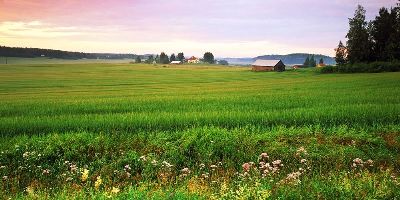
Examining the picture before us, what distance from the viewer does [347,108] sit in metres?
20.1

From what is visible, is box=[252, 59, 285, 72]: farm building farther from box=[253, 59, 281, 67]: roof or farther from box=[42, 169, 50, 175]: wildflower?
box=[42, 169, 50, 175]: wildflower

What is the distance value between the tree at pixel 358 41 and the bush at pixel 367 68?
8.49 m

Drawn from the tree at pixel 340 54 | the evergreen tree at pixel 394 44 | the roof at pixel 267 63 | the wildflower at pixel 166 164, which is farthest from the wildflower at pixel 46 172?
the roof at pixel 267 63

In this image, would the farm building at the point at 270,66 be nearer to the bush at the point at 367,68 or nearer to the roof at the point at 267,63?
the roof at the point at 267,63

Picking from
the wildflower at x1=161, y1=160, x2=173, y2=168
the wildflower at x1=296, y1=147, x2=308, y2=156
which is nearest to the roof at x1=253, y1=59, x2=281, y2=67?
the wildflower at x1=296, y1=147, x2=308, y2=156

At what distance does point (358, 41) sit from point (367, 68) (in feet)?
43.9

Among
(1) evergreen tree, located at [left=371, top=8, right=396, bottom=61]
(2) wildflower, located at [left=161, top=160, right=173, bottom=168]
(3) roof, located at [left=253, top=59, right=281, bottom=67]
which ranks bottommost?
(2) wildflower, located at [left=161, top=160, right=173, bottom=168]

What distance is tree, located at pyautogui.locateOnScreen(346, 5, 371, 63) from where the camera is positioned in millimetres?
88031

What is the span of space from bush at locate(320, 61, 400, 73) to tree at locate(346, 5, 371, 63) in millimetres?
8487

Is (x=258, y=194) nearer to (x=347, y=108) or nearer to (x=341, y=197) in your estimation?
(x=341, y=197)

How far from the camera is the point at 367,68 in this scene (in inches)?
3076

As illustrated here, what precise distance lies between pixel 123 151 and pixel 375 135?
30.9 ft

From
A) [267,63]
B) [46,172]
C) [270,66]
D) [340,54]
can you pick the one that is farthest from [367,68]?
[46,172]

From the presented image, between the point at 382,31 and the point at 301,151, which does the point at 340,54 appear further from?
the point at 301,151
